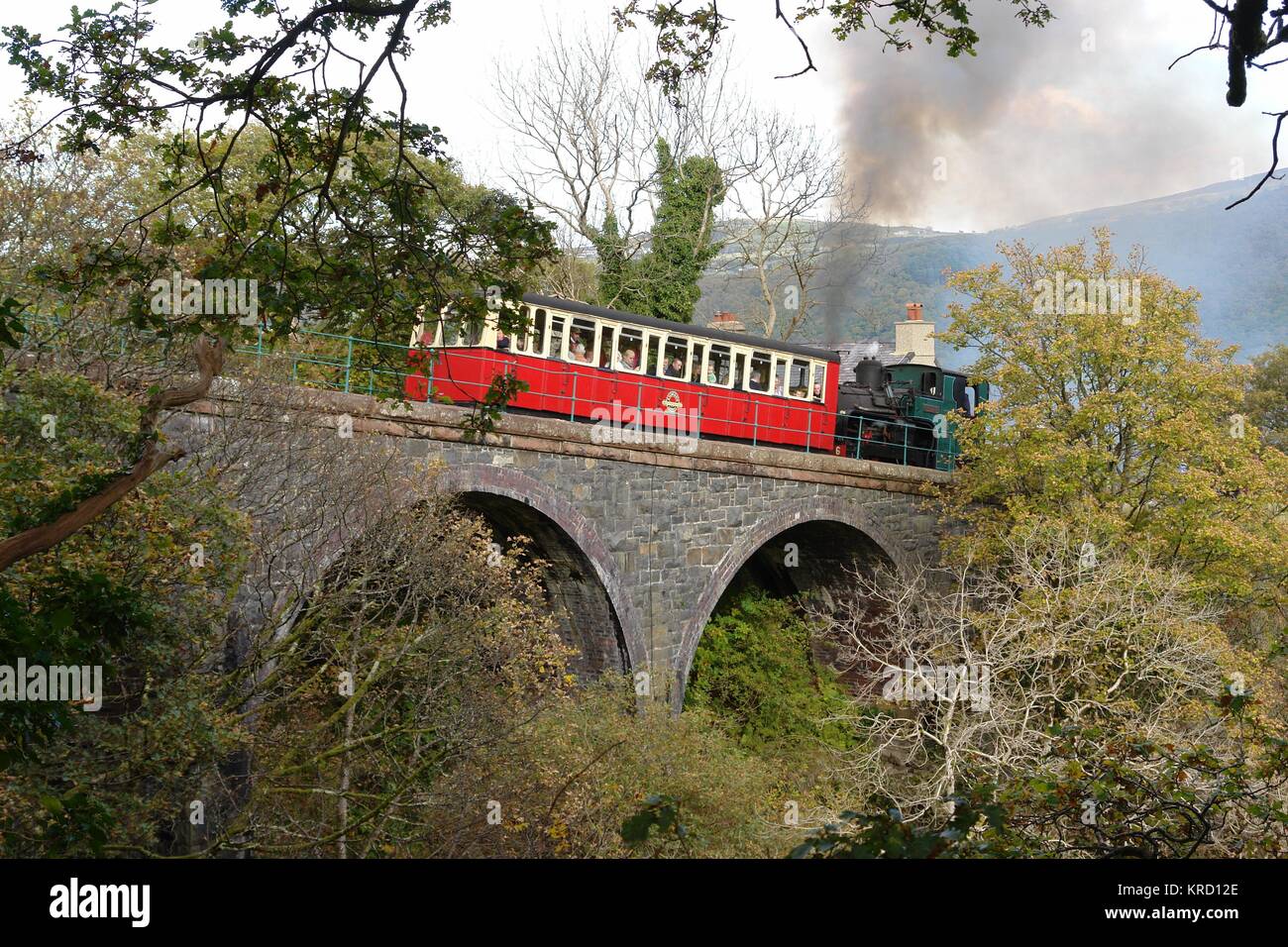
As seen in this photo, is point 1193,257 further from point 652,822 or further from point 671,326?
point 652,822

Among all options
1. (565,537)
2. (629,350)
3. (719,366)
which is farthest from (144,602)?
(719,366)

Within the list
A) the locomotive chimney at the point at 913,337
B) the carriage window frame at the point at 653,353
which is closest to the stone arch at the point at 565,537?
the carriage window frame at the point at 653,353

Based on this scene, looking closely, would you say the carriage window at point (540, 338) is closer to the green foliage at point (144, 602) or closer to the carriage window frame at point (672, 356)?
the carriage window frame at point (672, 356)

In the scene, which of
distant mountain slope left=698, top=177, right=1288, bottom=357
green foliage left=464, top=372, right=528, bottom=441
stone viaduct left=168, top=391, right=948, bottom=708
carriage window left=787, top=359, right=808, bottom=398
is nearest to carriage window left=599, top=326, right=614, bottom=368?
stone viaduct left=168, top=391, right=948, bottom=708

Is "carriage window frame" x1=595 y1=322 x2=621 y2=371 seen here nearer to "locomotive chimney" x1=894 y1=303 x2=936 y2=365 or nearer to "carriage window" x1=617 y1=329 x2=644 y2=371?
"carriage window" x1=617 y1=329 x2=644 y2=371

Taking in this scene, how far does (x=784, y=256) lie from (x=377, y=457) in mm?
23960

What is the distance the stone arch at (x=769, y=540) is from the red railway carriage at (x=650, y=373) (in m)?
1.58

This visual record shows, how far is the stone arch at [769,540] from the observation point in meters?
18.7

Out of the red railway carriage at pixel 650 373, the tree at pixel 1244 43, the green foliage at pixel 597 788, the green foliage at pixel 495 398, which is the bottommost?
the green foliage at pixel 597 788

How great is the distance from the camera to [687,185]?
30.7 meters

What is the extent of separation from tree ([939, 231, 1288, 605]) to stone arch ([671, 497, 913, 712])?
2041mm

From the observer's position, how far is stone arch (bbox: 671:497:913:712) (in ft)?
61.3
